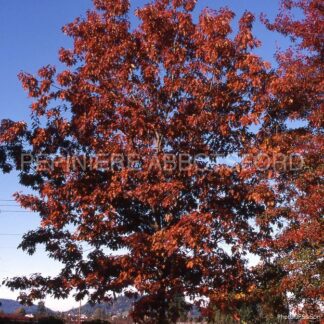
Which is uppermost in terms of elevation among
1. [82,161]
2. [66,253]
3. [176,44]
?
[176,44]

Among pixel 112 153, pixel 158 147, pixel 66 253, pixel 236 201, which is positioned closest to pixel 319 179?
pixel 236 201

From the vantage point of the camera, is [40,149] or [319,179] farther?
[40,149]

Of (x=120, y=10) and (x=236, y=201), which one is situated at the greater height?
(x=120, y=10)

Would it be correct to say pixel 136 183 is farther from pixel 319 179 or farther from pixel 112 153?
pixel 319 179

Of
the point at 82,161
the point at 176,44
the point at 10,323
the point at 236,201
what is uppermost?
the point at 176,44

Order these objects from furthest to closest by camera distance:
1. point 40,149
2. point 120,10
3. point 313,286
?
point 120,10
point 40,149
point 313,286

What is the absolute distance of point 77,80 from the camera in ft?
45.3

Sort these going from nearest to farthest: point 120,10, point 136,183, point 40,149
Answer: point 136,183 → point 40,149 → point 120,10

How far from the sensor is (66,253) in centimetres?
1273

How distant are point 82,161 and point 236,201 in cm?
415

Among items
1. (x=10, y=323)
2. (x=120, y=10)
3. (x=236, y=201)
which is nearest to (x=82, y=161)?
(x=236, y=201)

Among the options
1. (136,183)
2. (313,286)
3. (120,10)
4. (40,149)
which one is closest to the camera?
(313,286)

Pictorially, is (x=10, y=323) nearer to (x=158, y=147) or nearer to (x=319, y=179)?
(x=158, y=147)

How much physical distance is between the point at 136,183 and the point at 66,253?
8.94 feet
